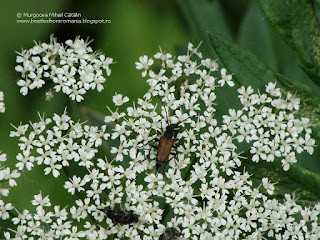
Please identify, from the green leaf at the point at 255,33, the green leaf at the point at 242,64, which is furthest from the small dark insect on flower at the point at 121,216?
the green leaf at the point at 255,33

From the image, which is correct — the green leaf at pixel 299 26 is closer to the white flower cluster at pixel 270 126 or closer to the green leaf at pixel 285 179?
the white flower cluster at pixel 270 126

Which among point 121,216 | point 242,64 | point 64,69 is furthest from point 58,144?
point 242,64

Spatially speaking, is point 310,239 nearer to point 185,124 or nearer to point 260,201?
point 260,201

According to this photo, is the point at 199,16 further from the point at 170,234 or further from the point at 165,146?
the point at 170,234

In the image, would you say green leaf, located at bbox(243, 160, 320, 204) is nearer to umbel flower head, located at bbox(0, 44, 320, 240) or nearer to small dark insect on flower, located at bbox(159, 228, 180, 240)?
umbel flower head, located at bbox(0, 44, 320, 240)

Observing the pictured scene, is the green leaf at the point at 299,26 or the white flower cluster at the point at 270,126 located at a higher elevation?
the green leaf at the point at 299,26
